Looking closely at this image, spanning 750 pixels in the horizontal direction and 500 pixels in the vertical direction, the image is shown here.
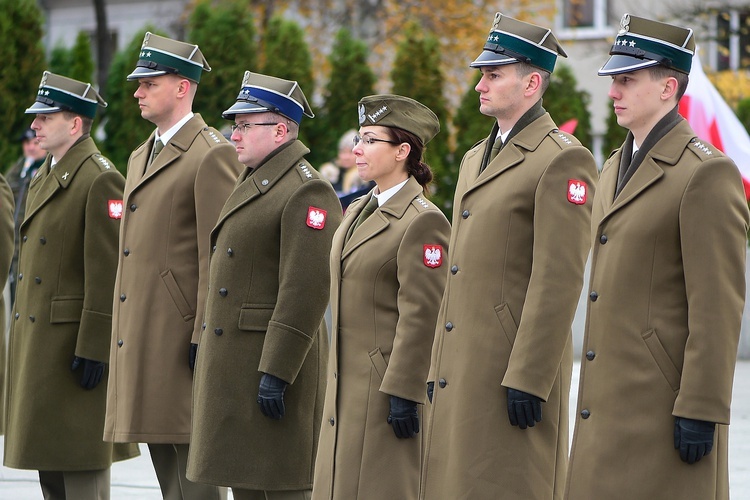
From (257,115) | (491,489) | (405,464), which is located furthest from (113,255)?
(491,489)

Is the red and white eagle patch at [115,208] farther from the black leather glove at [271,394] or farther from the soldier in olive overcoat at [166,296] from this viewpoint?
the black leather glove at [271,394]

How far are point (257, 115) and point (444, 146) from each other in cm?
833

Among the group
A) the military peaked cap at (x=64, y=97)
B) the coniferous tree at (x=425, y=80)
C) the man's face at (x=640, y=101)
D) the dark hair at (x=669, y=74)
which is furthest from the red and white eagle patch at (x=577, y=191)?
the coniferous tree at (x=425, y=80)

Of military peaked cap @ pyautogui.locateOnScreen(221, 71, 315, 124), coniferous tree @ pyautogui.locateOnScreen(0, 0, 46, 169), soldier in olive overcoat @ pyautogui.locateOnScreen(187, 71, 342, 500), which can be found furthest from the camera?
coniferous tree @ pyautogui.locateOnScreen(0, 0, 46, 169)

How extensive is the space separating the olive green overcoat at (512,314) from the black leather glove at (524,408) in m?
0.05

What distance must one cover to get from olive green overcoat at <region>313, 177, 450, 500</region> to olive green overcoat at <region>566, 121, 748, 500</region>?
2.61ft

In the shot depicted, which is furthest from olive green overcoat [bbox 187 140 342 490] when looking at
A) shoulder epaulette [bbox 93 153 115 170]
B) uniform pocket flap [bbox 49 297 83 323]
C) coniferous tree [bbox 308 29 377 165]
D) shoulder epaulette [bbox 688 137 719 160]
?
coniferous tree [bbox 308 29 377 165]

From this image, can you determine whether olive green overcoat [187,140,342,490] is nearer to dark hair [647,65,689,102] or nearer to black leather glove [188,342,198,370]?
black leather glove [188,342,198,370]

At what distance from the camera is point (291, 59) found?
1443cm

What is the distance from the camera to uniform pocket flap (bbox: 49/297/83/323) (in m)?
6.34

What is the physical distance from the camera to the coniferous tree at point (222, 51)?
13.9m

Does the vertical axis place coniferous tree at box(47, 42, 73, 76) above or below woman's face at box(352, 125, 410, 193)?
above

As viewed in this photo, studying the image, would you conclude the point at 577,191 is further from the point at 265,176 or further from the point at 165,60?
the point at 165,60

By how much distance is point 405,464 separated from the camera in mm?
5031
